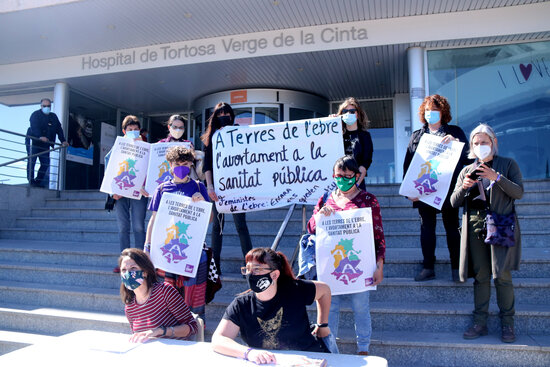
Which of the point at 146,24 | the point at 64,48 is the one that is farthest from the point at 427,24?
the point at 64,48

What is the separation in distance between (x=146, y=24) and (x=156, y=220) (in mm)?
6717

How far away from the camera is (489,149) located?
11.2 feet

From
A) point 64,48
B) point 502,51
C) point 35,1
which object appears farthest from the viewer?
point 64,48

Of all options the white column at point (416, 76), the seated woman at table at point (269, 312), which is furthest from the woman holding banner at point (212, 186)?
the white column at point (416, 76)

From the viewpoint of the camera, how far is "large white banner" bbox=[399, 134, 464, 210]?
4.03 metres

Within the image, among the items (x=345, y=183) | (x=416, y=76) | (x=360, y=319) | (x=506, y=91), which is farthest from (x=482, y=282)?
(x=506, y=91)

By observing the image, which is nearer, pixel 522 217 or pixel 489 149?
pixel 489 149

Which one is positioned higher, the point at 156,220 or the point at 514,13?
the point at 514,13

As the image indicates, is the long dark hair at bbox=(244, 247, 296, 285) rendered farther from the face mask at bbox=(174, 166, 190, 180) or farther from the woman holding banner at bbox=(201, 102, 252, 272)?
the woman holding banner at bbox=(201, 102, 252, 272)

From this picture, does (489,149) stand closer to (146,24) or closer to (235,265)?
(235,265)

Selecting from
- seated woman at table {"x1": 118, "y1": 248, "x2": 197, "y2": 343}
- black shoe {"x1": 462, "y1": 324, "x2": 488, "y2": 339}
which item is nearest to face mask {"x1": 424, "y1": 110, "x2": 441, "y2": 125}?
black shoe {"x1": 462, "y1": 324, "x2": 488, "y2": 339}

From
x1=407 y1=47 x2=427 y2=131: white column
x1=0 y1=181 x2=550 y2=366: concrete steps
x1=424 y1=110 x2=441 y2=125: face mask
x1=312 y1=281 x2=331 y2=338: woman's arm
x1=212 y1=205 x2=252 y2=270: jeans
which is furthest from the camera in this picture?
x1=407 y1=47 x2=427 y2=131: white column

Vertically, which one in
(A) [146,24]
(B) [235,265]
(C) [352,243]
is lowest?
(B) [235,265]

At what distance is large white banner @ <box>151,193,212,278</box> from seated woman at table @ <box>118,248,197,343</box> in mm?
534
